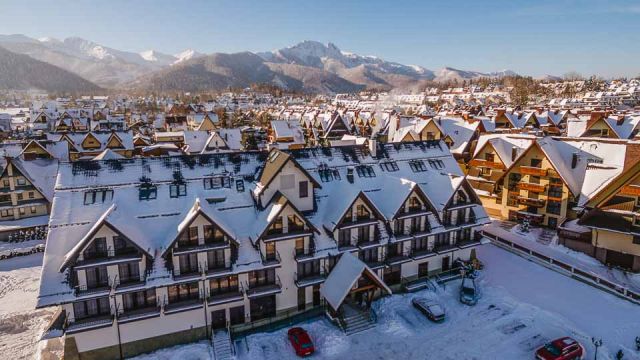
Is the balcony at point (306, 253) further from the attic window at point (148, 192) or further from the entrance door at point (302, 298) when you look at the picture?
the attic window at point (148, 192)

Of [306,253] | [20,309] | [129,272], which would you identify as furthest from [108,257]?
[20,309]

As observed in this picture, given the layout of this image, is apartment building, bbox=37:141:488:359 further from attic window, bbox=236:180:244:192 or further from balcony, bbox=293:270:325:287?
balcony, bbox=293:270:325:287

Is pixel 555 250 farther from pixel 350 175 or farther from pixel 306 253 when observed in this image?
pixel 306 253

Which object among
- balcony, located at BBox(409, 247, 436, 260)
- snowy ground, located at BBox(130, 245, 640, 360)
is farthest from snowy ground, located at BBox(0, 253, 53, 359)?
balcony, located at BBox(409, 247, 436, 260)

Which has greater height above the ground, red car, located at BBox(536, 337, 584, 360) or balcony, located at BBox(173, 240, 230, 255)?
balcony, located at BBox(173, 240, 230, 255)

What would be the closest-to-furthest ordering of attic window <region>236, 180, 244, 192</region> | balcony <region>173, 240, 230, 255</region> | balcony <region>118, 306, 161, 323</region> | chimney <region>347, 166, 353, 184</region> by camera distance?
balcony <region>118, 306, 161, 323</region>
balcony <region>173, 240, 230, 255</region>
attic window <region>236, 180, 244, 192</region>
chimney <region>347, 166, 353, 184</region>

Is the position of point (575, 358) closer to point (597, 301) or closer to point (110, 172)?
point (597, 301)

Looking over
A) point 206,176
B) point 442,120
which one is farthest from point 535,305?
point 442,120
